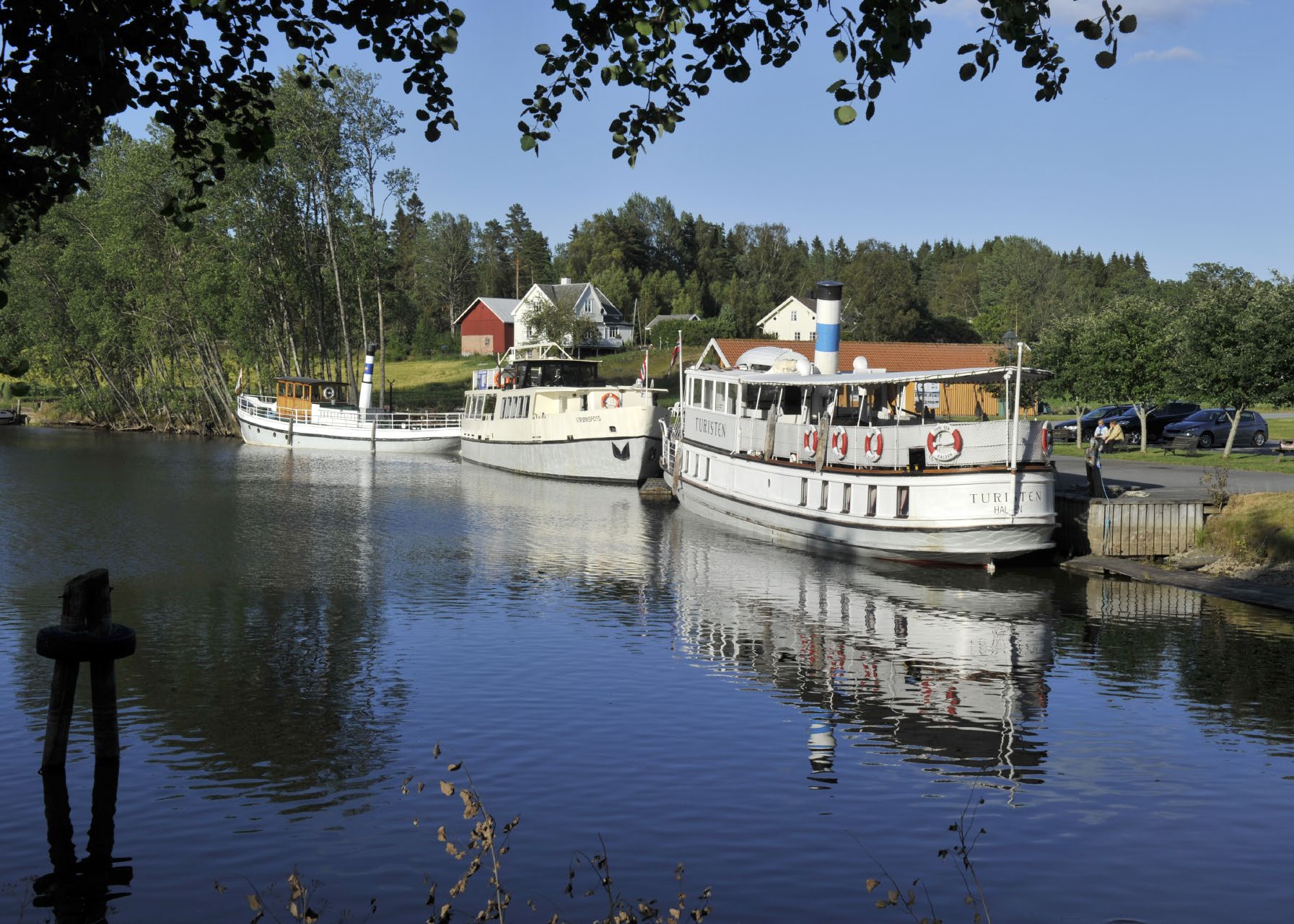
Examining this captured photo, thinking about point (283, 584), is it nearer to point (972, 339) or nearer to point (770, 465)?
point (770, 465)

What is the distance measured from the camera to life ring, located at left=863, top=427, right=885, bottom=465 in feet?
95.8

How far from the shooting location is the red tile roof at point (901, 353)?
7962cm

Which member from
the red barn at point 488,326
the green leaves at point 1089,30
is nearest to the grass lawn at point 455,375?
the red barn at point 488,326

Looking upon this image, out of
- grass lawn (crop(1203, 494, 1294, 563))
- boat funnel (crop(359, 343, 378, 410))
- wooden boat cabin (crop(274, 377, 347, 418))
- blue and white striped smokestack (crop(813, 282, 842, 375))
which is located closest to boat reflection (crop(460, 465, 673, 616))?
blue and white striped smokestack (crop(813, 282, 842, 375))

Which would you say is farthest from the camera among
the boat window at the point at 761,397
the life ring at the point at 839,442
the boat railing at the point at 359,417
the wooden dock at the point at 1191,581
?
the boat railing at the point at 359,417

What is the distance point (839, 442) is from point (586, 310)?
96.7 meters

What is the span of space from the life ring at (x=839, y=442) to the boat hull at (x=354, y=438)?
37133 millimetres

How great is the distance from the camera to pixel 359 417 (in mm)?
66875

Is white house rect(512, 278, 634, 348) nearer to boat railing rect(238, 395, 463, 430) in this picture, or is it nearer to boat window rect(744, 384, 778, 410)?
boat railing rect(238, 395, 463, 430)

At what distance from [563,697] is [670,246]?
158 m

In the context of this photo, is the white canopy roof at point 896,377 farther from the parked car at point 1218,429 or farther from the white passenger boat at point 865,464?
the parked car at point 1218,429

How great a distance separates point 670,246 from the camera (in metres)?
172

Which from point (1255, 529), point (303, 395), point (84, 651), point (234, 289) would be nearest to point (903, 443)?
point (1255, 529)

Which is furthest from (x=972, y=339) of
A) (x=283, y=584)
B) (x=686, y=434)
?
(x=283, y=584)
